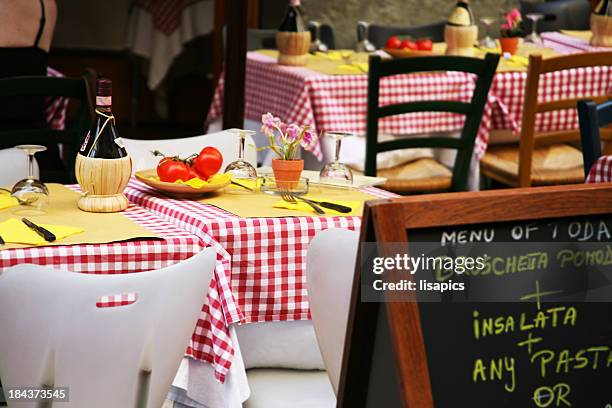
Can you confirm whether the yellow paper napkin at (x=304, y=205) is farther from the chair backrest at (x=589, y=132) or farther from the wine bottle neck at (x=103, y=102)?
the chair backrest at (x=589, y=132)

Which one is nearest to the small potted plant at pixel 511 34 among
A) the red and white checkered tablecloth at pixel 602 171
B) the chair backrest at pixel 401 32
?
the chair backrest at pixel 401 32

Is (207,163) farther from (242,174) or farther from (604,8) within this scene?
(604,8)

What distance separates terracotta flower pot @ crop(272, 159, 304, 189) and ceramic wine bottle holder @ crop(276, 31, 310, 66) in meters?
1.97

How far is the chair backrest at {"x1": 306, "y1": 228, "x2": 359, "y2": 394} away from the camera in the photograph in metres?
1.98

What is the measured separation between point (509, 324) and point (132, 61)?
21.6 feet

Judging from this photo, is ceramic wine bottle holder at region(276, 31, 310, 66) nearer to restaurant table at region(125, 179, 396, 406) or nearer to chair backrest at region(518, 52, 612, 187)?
chair backrest at region(518, 52, 612, 187)

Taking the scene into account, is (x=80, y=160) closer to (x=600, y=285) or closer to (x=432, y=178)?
(x=600, y=285)

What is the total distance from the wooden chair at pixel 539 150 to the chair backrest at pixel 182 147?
139 centimetres

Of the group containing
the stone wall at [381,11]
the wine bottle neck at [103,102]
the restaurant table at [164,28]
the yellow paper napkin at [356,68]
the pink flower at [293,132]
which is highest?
the wine bottle neck at [103,102]

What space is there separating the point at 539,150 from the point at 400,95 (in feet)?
2.42

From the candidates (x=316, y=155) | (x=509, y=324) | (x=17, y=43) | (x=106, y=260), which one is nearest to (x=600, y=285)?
(x=509, y=324)


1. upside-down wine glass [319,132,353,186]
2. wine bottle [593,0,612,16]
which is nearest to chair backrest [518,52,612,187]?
wine bottle [593,0,612,16]

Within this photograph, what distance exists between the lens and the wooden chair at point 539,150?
4145mm

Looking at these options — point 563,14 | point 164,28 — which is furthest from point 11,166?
point 563,14
